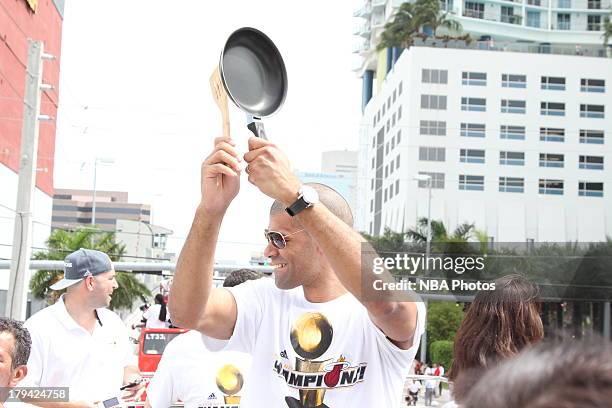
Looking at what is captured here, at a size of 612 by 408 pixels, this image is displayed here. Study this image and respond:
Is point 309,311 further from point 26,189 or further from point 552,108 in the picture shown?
point 552,108

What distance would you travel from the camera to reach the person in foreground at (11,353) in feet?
13.3

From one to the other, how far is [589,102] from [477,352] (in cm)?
8653

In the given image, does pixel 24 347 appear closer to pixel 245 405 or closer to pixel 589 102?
pixel 245 405

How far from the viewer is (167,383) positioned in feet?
16.3

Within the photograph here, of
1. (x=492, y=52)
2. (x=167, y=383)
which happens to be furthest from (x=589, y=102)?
(x=167, y=383)

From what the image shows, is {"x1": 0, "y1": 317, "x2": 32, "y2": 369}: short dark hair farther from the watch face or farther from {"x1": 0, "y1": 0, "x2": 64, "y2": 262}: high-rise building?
{"x1": 0, "y1": 0, "x2": 64, "y2": 262}: high-rise building

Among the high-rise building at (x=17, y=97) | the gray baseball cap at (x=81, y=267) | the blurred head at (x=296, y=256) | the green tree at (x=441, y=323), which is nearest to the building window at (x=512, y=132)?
the green tree at (x=441, y=323)

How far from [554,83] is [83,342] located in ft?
280

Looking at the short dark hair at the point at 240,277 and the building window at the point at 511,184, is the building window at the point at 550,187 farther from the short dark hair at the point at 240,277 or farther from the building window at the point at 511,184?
the short dark hair at the point at 240,277

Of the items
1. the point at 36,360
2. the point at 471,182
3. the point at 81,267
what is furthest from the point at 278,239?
the point at 471,182

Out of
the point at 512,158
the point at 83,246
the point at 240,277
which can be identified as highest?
the point at 512,158

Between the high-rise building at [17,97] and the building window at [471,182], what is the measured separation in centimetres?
4071

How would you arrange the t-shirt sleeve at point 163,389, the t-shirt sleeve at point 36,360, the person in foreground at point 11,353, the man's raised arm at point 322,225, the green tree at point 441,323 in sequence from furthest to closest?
the green tree at point 441,323 → the t-shirt sleeve at point 36,360 → the t-shirt sleeve at point 163,389 → the person in foreground at point 11,353 → the man's raised arm at point 322,225

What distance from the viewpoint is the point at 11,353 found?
410 cm
